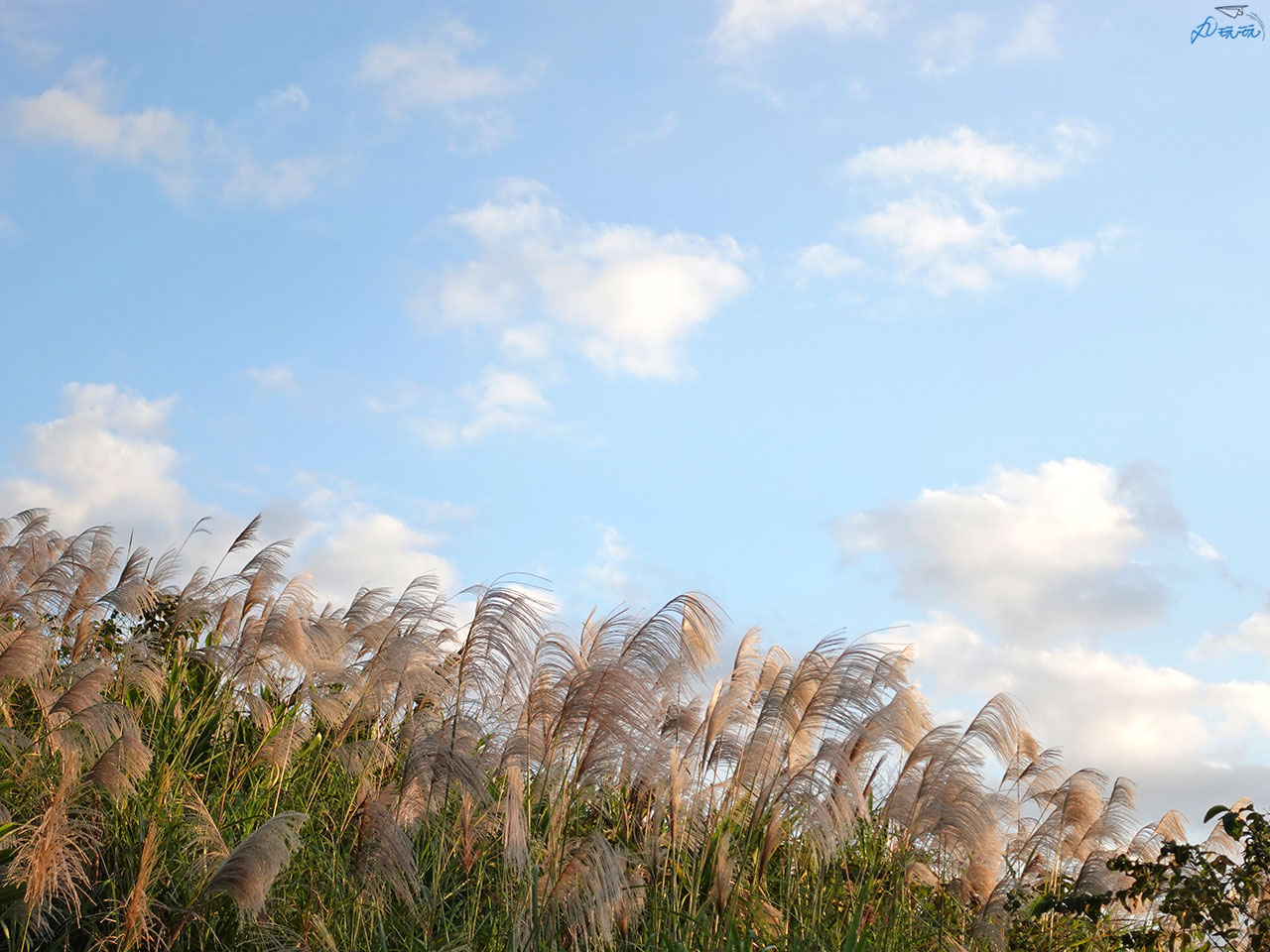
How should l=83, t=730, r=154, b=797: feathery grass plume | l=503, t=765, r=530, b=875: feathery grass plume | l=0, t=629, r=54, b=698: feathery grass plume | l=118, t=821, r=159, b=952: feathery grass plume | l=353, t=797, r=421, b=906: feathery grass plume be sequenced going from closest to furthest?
1. l=118, t=821, r=159, b=952: feathery grass plume
2. l=503, t=765, r=530, b=875: feathery grass plume
3. l=353, t=797, r=421, b=906: feathery grass plume
4. l=83, t=730, r=154, b=797: feathery grass plume
5. l=0, t=629, r=54, b=698: feathery grass plume

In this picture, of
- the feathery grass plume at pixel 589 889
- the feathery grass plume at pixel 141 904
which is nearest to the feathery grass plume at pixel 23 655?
the feathery grass plume at pixel 141 904

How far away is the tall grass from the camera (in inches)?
201

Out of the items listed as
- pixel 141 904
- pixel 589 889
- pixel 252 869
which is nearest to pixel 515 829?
pixel 589 889

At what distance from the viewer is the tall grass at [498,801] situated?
201 inches

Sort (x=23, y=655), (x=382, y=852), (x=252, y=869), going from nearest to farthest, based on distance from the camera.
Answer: (x=252, y=869)
(x=382, y=852)
(x=23, y=655)

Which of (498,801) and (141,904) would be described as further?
(498,801)

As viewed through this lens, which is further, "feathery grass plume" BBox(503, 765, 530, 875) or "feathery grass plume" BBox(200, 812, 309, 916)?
"feathery grass plume" BBox(503, 765, 530, 875)

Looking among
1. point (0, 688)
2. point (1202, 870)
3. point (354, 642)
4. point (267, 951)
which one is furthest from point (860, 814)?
point (0, 688)

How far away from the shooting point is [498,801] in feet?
18.8

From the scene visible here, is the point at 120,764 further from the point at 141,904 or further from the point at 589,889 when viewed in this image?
the point at 589,889

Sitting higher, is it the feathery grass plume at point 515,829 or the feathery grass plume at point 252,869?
the feathery grass plume at point 515,829

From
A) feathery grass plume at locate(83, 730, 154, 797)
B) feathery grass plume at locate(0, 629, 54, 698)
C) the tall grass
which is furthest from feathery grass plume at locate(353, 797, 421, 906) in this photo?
feathery grass plume at locate(0, 629, 54, 698)

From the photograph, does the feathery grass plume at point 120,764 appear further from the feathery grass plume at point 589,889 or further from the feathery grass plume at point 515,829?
the feathery grass plume at point 589,889

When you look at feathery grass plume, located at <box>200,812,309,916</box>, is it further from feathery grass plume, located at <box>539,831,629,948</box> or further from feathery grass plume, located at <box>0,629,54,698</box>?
feathery grass plume, located at <box>0,629,54,698</box>
